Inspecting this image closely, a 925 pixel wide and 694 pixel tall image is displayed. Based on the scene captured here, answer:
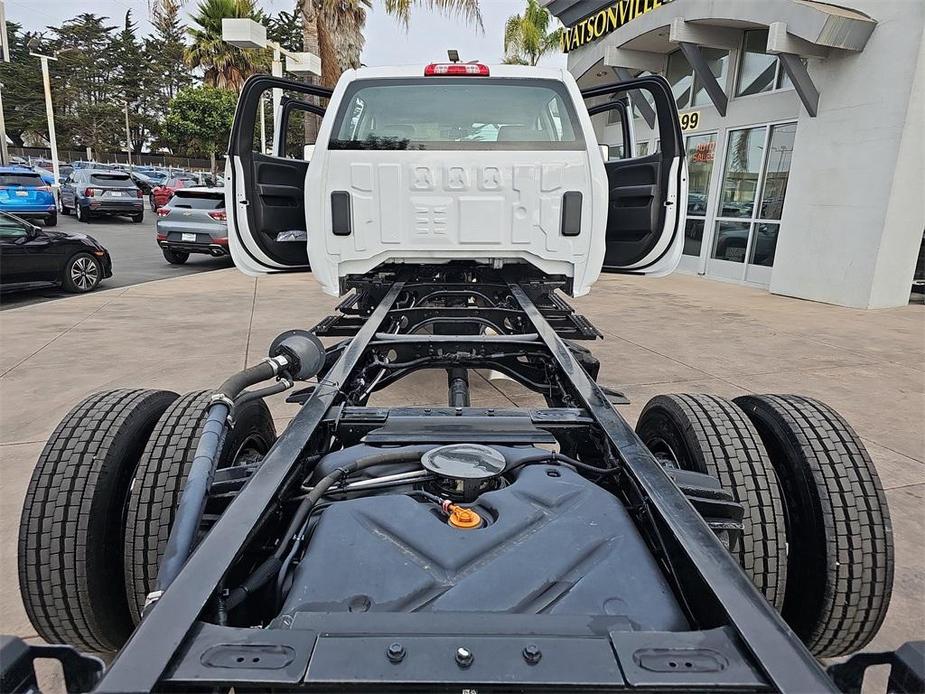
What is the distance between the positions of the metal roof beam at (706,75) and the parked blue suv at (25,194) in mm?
18236

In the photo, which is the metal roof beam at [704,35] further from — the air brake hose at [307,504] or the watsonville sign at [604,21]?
the air brake hose at [307,504]

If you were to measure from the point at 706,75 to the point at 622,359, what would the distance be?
834 centimetres

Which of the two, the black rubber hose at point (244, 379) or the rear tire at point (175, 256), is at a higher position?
the black rubber hose at point (244, 379)

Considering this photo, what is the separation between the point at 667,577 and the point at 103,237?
20.9 metres

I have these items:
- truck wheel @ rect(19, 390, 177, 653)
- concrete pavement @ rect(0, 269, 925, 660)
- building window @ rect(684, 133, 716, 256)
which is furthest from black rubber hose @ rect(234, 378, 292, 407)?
building window @ rect(684, 133, 716, 256)

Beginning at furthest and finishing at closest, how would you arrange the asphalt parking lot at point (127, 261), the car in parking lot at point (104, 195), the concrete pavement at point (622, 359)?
the car in parking lot at point (104, 195)
the asphalt parking lot at point (127, 261)
the concrete pavement at point (622, 359)

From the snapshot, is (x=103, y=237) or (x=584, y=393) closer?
(x=584, y=393)

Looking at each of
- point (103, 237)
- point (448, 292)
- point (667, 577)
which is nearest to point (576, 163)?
point (448, 292)

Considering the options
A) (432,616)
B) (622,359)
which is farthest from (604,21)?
(432,616)

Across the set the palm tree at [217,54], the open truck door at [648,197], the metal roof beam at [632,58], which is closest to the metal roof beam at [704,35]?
the metal roof beam at [632,58]

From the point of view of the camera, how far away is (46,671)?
7.13 ft

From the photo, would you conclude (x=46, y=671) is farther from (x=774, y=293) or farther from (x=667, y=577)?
(x=774, y=293)

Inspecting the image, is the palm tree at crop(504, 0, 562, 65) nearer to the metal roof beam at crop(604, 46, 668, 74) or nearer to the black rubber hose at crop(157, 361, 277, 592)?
the metal roof beam at crop(604, 46, 668, 74)

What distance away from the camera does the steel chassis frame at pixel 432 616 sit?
0.98m
